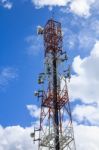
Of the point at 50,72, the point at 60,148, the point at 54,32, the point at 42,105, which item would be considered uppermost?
the point at 54,32

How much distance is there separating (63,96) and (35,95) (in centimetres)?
437

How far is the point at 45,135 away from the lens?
2803 inches

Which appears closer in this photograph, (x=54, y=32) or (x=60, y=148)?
(x=60, y=148)

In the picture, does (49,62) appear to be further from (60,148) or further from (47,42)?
(60,148)

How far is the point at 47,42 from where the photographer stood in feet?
253

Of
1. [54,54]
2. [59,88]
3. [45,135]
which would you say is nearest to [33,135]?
[45,135]

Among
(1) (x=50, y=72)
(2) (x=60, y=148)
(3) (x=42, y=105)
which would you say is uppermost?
(1) (x=50, y=72)

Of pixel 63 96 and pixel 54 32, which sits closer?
pixel 63 96

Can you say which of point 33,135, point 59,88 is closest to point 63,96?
point 59,88

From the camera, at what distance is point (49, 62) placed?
249ft

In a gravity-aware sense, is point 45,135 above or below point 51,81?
below

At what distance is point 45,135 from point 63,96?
5.72 m

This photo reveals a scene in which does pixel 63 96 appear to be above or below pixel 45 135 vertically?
above

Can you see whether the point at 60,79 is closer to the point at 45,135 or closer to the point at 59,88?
the point at 59,88
